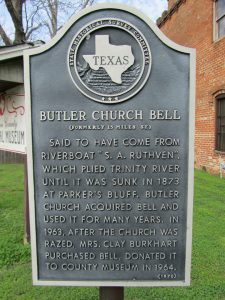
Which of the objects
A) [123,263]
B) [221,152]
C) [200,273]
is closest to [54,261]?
[123,263]

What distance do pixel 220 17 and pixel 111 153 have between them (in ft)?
32.9

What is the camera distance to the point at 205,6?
11.7 metres

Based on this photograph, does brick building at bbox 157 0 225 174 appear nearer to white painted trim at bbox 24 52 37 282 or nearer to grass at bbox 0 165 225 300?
grass at bbox 0 165 225 300

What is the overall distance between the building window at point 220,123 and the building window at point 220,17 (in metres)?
2.01

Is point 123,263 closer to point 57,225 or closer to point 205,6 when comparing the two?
point 57,225

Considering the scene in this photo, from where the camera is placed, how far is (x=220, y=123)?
35.9 ft

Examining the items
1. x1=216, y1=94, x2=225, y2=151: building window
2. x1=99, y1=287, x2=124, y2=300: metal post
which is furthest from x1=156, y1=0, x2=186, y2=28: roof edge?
x1=99, y1=287, x2=124, y2=300: metal post

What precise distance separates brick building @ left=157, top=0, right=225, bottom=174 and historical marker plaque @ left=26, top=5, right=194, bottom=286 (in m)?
8.74

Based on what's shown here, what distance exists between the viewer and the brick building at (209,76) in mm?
10766

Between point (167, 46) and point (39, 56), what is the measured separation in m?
0.84

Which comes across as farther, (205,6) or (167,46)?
(205,6)

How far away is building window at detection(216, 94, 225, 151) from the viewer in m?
10.8

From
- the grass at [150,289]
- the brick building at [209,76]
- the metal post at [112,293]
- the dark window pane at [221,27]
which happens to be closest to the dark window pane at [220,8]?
the brick building at [209,76]

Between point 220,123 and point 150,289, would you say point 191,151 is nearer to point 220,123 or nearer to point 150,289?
point 150,289
